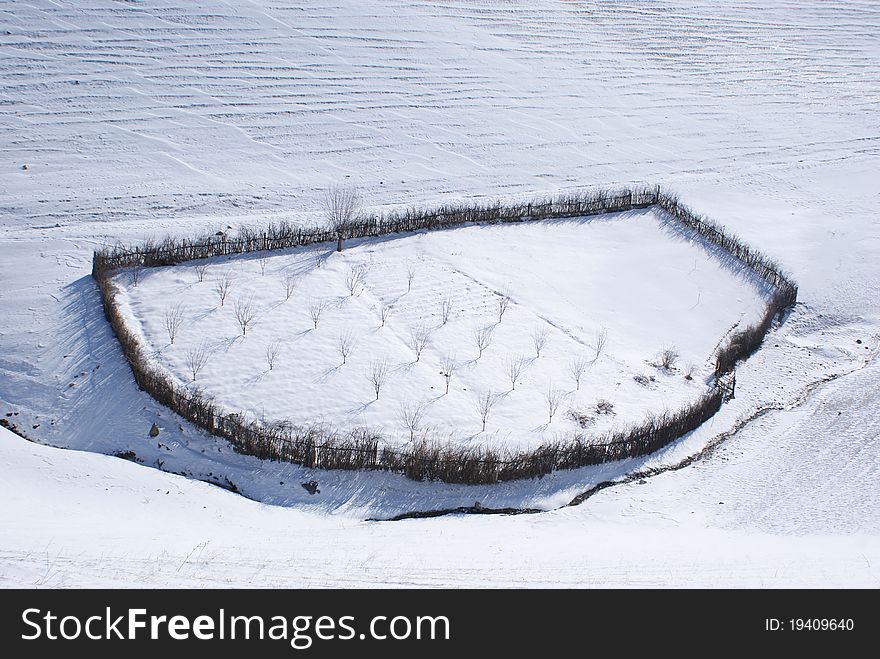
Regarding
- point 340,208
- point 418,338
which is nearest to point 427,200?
point 340,208

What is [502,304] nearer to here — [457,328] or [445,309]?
[445,309]

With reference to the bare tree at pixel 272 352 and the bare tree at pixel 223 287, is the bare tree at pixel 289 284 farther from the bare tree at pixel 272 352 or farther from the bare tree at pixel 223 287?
the bare tree at pixel 272 352

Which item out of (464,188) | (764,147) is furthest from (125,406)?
(764,147)

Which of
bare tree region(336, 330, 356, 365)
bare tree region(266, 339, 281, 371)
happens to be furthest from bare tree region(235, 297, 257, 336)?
bare tree region(336, 330, 356, 365)

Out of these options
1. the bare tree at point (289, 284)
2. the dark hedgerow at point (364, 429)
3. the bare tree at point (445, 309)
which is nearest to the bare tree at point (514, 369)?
the bare tree at point (445, 309)

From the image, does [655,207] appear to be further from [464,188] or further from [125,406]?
[125,406]
